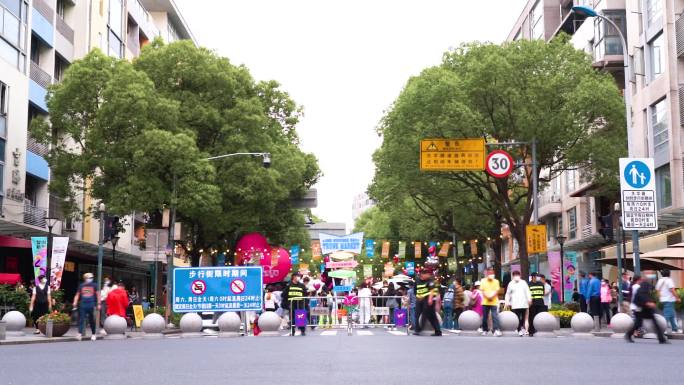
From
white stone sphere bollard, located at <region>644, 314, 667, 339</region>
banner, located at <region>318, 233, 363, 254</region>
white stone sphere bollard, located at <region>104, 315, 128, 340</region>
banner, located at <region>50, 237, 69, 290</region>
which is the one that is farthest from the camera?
banner, located at <region>318, 233, 363, 254</region>

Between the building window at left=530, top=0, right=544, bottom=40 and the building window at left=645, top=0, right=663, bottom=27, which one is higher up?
the building window at left=530, top=0, right=544, bottom=40

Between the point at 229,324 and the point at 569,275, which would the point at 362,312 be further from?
the point at 569,275

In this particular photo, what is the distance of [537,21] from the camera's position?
67.7 metres

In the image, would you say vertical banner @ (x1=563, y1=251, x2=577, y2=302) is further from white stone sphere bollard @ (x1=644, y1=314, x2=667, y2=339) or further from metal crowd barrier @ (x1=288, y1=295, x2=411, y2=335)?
white stone sphere bollard @ (x1=644, y1=314, x2=667, y2=339)

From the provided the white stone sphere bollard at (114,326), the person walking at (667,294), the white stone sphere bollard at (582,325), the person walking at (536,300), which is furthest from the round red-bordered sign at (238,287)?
the person walking at (667,294)

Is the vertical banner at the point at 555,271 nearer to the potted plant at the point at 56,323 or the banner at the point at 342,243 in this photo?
the banner at the point at 342,243

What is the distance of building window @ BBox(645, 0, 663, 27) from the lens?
41.4 meters

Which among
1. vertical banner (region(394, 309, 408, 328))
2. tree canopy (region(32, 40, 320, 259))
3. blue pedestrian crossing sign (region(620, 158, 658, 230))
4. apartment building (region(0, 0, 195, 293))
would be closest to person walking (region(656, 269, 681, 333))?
blue pedestrian crossing sign (region(620, 158, 658, 230))

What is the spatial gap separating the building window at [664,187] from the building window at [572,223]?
18.0 m

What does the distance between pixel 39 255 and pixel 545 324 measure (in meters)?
19.3

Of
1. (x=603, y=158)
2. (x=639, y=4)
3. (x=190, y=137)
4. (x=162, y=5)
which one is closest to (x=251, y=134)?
(x=190, y=137)

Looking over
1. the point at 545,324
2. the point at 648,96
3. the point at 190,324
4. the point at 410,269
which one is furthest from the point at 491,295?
the point at 410,269

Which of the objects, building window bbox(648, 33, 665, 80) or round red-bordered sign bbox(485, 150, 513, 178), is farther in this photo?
building window bbox(648, 33, 665, 80)

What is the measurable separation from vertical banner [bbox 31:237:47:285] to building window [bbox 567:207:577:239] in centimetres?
3503
